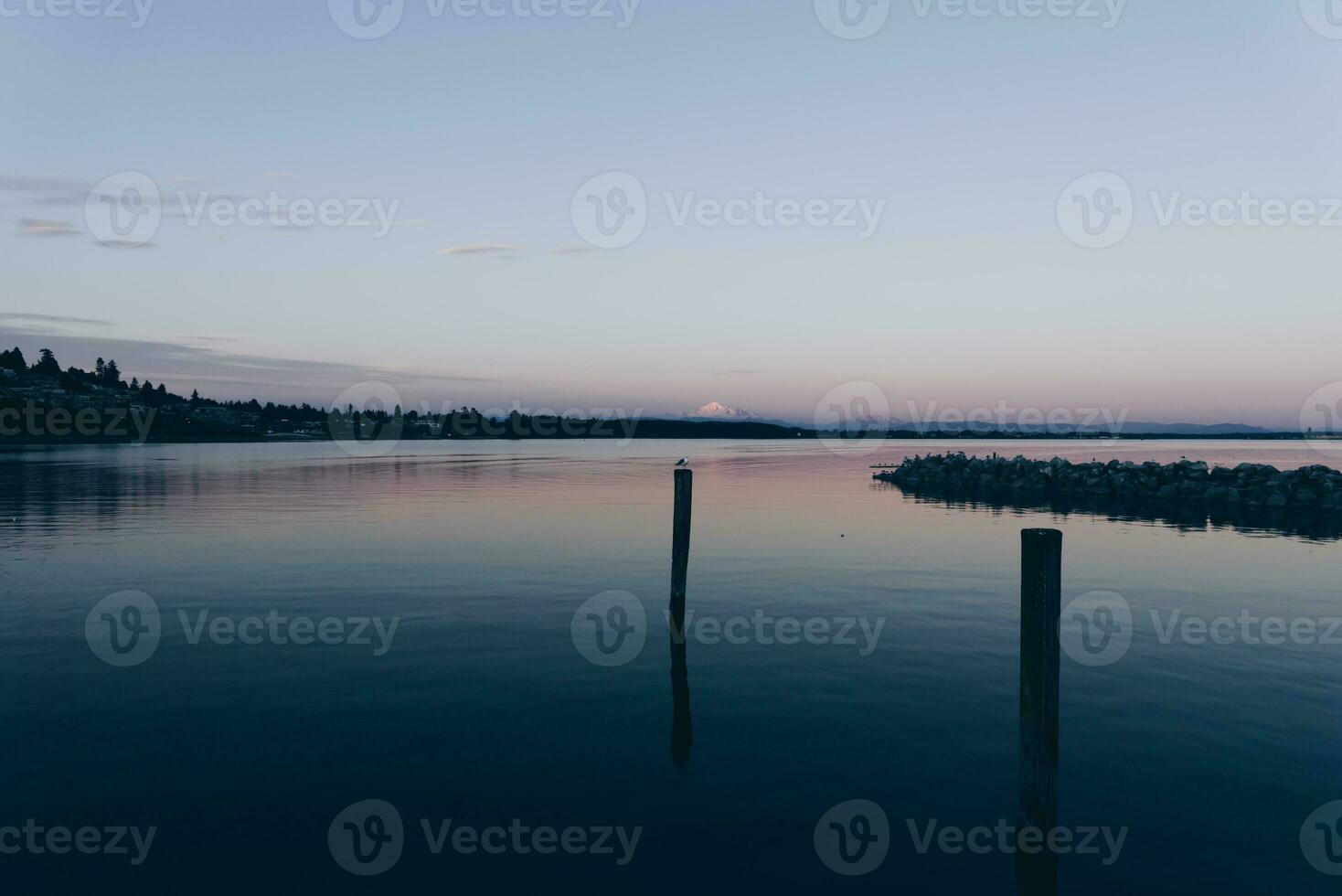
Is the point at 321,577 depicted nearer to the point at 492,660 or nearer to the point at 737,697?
the point at 492,660

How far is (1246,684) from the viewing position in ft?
46.0

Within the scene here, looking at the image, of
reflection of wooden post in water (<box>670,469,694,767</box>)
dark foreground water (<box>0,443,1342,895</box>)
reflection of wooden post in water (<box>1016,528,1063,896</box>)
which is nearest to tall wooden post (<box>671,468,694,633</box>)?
reflection of wooden post in water (<box>670,469,694,767</box>)

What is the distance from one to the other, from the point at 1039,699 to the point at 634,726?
6127mm

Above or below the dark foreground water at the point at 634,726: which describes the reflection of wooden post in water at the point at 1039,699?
above

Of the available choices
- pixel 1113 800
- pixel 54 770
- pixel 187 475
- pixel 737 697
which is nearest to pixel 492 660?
pixel 737 697

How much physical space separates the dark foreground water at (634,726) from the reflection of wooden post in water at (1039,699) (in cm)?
30

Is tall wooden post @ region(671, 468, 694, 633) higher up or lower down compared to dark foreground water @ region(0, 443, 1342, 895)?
higher up

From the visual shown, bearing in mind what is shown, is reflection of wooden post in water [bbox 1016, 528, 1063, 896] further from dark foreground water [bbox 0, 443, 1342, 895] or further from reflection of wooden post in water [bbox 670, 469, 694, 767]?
reflection of wooden post in water [bbox 670, 469, 694, 767]

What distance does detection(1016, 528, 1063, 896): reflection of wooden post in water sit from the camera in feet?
27.9

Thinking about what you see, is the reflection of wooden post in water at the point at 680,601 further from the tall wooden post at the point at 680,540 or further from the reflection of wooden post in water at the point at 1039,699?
the reflection of wooden post in water at the point at 1039,699

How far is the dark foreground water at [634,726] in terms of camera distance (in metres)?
8.81

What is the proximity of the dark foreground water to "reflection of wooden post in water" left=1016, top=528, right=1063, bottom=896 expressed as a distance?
0.30 m

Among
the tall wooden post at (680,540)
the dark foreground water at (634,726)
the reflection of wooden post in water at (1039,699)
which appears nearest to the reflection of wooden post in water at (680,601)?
the tall wooden post at (680,540)

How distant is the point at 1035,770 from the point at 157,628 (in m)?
17.9
